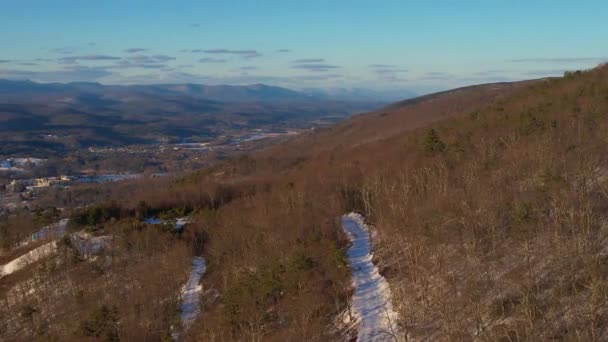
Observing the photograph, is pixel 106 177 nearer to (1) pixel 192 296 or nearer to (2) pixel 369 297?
(1) pixel 192 296

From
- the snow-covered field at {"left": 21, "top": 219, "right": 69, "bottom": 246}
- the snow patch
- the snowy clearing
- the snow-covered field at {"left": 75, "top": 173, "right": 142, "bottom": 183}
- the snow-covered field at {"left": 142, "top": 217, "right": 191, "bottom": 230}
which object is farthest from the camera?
the snow-covered field at {"left": 75, "top": 173, "right": 142, "bottom": 183}

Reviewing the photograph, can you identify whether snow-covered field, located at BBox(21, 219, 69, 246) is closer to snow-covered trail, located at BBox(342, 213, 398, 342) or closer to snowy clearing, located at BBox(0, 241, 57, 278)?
snowy clearing, located at BBox(0, 241, 57, 278)

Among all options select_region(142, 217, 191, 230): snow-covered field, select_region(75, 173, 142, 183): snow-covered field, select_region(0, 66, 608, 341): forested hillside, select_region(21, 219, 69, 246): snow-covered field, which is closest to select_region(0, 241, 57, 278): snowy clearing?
Answer: select_region(0, 66, 608, 341): forested hillside

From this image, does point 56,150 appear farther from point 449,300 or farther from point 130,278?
point 449,300

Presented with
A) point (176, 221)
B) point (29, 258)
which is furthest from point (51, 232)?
point (176, 221)

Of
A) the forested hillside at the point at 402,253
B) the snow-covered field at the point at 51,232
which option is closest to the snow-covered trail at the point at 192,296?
the forested hillside at the point at 402,253

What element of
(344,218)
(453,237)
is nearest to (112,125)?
(344,218)
